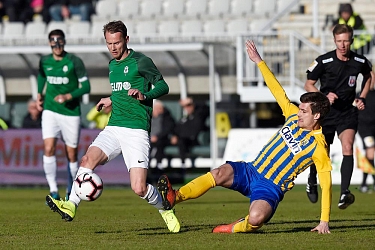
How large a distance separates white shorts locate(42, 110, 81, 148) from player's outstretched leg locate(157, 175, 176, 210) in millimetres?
5199

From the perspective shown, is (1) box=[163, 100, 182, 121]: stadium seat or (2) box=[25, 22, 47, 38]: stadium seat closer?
(1) box=[163, 100, 182, 121]: stadium seat

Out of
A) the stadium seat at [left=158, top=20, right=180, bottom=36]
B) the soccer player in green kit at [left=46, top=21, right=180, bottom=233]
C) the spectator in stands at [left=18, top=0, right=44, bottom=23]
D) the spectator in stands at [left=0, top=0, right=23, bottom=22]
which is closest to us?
the soccer player in green kit at [left=46, top=21, right=180, bottom=233]

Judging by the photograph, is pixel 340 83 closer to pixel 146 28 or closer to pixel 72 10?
pixel 146 28

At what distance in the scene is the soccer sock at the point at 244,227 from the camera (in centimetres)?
871

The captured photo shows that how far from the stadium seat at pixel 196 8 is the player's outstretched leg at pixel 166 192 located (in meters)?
17.5

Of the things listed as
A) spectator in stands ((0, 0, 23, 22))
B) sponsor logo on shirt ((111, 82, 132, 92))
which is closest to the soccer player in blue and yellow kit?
sponsor logo on shirt ((111, 82, 132, 92))

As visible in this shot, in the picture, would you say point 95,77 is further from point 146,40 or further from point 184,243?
point 184,243

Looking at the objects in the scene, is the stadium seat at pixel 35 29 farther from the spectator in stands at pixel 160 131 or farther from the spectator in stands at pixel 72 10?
the spectator in stands at pixel 160 131

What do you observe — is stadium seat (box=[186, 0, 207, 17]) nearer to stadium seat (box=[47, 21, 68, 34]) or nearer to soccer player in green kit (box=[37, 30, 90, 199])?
stadium seat (box=[47, 21, 68, 34])

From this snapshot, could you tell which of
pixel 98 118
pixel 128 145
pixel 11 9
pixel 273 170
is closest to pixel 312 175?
pixel 273 170

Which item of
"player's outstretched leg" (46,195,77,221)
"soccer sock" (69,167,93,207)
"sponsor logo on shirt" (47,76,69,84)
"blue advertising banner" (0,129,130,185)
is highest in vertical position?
"sponsor logo on shirt" (47,76,69,84)

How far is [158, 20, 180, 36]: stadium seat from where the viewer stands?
24656 mm

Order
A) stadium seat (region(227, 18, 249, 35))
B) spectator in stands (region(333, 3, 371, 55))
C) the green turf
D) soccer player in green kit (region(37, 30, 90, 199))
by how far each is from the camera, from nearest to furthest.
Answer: the green turf → soccer player in green kit (region(37, 30, 90, 199)) → spectator in stands (region(333, 3, 371, 55)) → stadium seat (region(227, 18, 249, 35))

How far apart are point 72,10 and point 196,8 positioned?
3852mm
